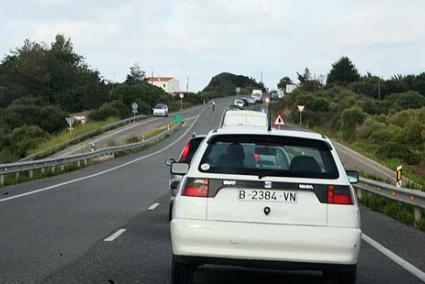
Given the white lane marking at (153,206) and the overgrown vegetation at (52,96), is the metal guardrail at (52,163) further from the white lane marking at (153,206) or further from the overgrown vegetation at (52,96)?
the overgrown vegetation at (52,96)

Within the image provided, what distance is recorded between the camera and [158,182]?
27.3 metres

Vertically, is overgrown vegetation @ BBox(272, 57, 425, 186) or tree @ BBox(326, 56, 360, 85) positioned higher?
tree @ BBox(326, 56, 360, 85)

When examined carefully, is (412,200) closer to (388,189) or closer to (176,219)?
(388,189)

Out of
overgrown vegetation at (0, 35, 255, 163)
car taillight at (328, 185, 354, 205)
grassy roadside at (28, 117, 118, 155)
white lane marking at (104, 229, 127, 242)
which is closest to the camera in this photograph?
car taillight at (328, 185, 354, 205)

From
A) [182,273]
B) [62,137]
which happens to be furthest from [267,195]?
[62,137]

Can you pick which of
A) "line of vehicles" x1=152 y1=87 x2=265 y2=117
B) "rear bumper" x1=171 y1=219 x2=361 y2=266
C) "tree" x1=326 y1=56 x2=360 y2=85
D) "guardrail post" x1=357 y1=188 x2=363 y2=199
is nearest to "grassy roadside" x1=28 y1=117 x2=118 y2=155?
"line of vehicles" x1=152 y1=87 x2=265 y2=117

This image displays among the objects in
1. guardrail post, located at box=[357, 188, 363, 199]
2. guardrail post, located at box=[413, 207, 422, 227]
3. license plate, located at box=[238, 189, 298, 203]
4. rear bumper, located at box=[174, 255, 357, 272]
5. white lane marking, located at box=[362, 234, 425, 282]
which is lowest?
guardrail post, located at box=[357, 188, 363, 199]

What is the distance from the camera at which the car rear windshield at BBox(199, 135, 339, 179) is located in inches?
280

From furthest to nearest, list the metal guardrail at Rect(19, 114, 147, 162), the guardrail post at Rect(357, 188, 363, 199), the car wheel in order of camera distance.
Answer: the metal guardrail at Rect(19, 114, 147, 162) < the guardrail post at Rect(357, 188, 363, 199) < the car wheel

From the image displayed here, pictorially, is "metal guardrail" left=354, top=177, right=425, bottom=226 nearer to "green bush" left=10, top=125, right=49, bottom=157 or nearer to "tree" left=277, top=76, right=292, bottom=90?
"green bush" left=10, top=125, right=49, bottom=157

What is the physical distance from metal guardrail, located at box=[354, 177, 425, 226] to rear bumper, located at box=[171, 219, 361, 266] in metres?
8.02

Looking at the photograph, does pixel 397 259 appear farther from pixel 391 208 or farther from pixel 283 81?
pixel 283 81

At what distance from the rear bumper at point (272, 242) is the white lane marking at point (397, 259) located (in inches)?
99.1

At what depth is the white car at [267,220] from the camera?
271 inches
